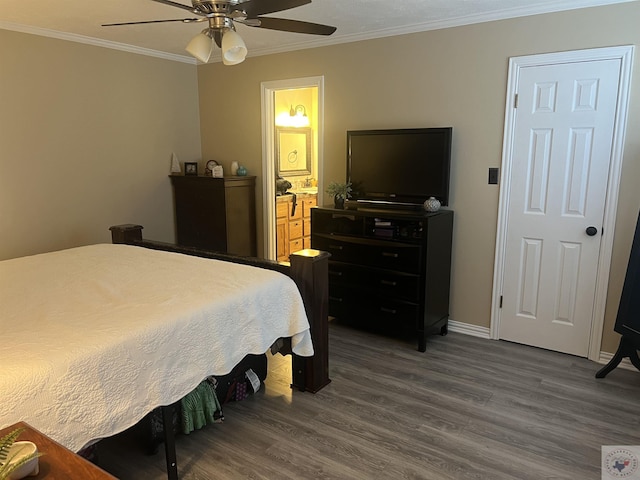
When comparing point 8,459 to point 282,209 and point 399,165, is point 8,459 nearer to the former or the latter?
point 399,165

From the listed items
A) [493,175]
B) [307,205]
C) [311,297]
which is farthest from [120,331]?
[307,205]

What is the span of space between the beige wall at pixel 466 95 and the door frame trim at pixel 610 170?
0.13 feet

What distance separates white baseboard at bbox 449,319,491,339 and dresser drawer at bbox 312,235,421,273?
29.8 inches

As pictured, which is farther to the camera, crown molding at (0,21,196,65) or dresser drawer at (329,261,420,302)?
crown molding at (0,21,196,65)

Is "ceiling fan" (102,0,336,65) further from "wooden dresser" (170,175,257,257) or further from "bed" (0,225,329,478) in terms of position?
"wooden dresser" (170,175,257,257)

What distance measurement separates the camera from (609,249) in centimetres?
312

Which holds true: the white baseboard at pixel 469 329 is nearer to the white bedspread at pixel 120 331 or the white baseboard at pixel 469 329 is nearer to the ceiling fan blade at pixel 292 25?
the white bedspread at pixel 120 331

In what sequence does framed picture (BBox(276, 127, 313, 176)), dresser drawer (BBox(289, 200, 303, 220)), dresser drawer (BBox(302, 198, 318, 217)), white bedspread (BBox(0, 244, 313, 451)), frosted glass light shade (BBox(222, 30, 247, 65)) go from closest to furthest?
1. white bedspread (BBox(0, 244, 313, 451))
2. frosted glass light shade (BBox(222, 30, 247, 65))
3. dresser drawer (BBox(289, 200, 303, 220))
4. dresser drawer (BBox(302, 198, 318, 217))
5. framed picture (BBox(276, 127, 313, 176))

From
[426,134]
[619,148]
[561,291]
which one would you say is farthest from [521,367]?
[426,134]

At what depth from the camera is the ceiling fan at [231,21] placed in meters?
2.06

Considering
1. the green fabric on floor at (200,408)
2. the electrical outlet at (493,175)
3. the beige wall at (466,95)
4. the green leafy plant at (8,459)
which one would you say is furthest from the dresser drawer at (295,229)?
the green leafy plant at (8,459)

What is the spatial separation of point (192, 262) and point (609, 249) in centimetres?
270

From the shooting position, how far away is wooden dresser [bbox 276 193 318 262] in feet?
17.5

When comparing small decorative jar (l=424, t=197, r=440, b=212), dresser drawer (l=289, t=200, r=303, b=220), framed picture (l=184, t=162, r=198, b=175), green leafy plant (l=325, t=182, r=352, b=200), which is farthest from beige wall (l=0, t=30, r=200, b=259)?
small decorative jar (l=424, t=197, r=440, b=212)
